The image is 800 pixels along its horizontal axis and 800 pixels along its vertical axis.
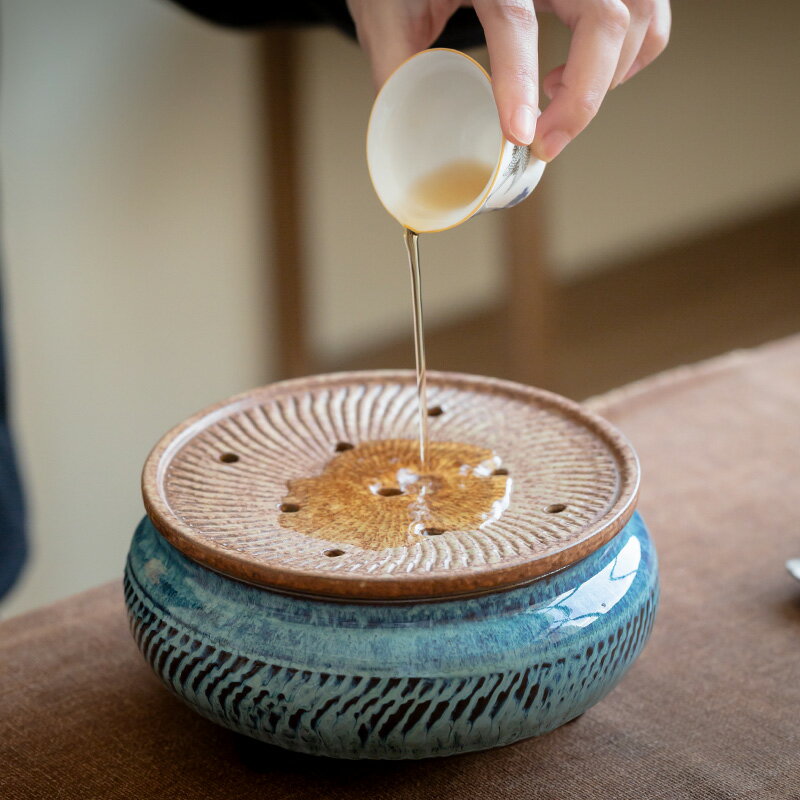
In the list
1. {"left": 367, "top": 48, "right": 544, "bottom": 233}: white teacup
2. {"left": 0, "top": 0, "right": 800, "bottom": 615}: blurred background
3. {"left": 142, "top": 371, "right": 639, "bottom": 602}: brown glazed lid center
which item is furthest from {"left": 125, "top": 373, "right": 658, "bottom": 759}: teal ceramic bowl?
{"left": 0, "top": 0, "right": 800, "bottom": 615}: blurred background

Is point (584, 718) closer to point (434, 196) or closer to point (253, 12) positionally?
point (434, 196)

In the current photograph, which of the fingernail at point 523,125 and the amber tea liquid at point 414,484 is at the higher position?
the fingernail at point 523,125

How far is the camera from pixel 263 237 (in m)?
2.50

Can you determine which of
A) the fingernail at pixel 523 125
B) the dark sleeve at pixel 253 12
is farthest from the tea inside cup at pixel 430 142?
the dark sleeve at pixel 253 12

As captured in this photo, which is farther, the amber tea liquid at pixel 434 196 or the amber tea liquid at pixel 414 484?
the amber tea liquid at pixel 434 196

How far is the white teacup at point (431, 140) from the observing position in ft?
2.95

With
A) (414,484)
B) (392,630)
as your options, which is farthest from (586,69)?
(392,630)

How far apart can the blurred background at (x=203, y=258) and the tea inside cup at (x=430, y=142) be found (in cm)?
74

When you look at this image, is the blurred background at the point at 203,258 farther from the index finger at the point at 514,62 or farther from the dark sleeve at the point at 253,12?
the index finger at the point at 514,62

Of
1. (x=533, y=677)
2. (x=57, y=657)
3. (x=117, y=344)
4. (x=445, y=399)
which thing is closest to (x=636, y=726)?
(x=533, y=677)

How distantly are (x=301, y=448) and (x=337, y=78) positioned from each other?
185cm

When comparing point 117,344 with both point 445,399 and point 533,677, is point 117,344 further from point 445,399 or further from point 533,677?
point 533,677

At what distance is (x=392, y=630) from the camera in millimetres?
667

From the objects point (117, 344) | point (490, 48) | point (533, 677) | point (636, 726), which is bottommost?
point (117, 344)
